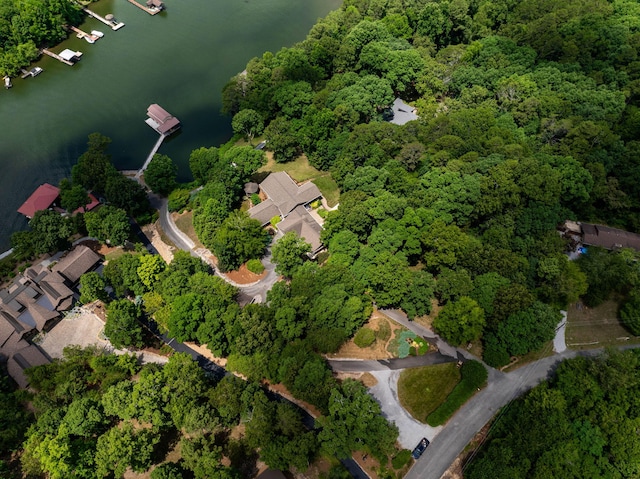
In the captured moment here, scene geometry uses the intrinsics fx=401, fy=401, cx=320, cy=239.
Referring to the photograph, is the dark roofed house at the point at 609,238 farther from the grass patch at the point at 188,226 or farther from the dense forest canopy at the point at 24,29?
the dense forest canopy at the point at 24,29

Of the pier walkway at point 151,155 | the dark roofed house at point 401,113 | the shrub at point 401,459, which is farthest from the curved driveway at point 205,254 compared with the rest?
the dark roofed house at point 401,113

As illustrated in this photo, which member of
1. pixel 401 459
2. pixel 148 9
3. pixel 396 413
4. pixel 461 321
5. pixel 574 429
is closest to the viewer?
pixel 574 429

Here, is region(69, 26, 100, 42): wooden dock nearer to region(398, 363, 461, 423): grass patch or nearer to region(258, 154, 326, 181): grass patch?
region(258, 154, 326, 181): grass patch

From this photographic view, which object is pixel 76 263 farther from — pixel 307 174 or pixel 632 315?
pixel 632 315

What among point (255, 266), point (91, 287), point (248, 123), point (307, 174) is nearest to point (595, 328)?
point (255, 266)

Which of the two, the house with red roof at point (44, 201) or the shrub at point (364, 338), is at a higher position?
the house with red roof at point (44, 201)

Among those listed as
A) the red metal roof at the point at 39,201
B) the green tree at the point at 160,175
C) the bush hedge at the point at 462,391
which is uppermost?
the red metal roof at the point at 39,201

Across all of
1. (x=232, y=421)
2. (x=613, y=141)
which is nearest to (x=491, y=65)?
(x=613, y=141)
